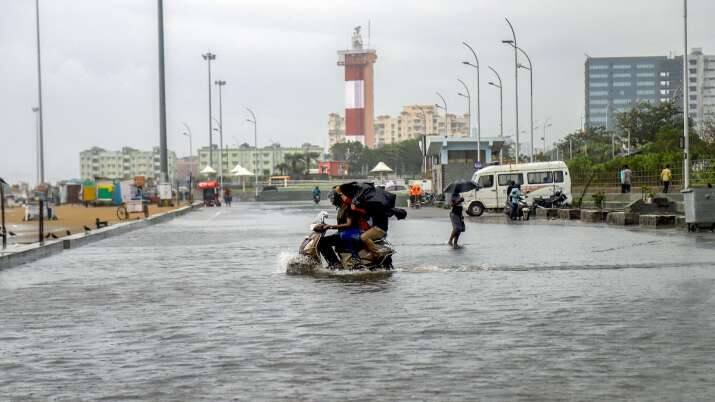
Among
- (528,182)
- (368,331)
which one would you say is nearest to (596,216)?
(528,182)

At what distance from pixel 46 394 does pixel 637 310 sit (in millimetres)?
6154

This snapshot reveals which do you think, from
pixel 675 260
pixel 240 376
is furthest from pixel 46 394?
pixel 675 260

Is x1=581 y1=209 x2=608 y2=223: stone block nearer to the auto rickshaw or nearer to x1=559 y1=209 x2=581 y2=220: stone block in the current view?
x1=559 y1=209 x2=581 y2=220: stone block

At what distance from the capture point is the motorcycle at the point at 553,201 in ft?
145

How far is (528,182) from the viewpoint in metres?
45.9

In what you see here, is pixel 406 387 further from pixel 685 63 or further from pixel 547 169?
pixel 547 169

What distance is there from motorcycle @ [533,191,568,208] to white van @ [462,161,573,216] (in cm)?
52

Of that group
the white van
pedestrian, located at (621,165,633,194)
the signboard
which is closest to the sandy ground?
the signboard

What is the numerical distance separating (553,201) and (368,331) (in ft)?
115

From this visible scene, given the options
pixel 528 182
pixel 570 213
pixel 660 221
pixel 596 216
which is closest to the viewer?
pixel 660 221

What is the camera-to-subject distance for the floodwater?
7180mm

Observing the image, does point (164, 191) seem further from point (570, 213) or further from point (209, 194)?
point (570, 213)

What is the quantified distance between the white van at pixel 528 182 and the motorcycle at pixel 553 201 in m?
0.52

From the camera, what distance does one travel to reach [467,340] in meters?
9.17
